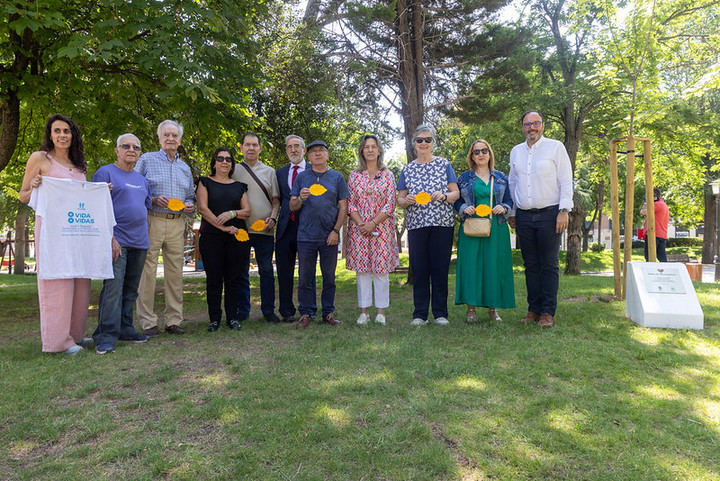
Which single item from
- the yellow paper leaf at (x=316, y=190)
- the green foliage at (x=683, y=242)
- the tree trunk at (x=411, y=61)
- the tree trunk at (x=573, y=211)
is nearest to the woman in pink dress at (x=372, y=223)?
the yellow paper leaf at (x=316, y=190)

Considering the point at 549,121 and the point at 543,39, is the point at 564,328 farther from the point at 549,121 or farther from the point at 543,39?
the point at 549,121

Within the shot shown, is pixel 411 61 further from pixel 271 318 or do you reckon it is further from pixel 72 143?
pixel 72 143

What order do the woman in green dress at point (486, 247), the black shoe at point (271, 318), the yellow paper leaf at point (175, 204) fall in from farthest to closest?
the black shoe at point (271, 318) < the woman in green dress at point (486, 247) < the yellow paper leaf at point (175, 204)

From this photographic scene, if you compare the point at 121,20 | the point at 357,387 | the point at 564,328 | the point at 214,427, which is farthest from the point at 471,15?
the point at 214,427

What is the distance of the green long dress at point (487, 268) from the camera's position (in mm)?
5211

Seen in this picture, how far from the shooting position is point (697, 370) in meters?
3.67

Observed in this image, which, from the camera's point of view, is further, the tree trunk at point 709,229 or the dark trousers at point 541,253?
the tree trunk at point 709,229

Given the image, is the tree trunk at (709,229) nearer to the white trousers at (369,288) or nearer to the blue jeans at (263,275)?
the white trousers at (369,288)

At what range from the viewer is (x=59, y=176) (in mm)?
4277

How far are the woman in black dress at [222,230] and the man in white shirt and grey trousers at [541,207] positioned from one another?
315 cm

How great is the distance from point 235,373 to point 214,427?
3.28ft

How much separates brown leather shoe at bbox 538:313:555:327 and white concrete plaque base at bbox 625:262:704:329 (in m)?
1.02

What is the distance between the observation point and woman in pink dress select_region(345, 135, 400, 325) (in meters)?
5.32

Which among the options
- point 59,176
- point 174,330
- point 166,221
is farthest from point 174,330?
point 59,176
